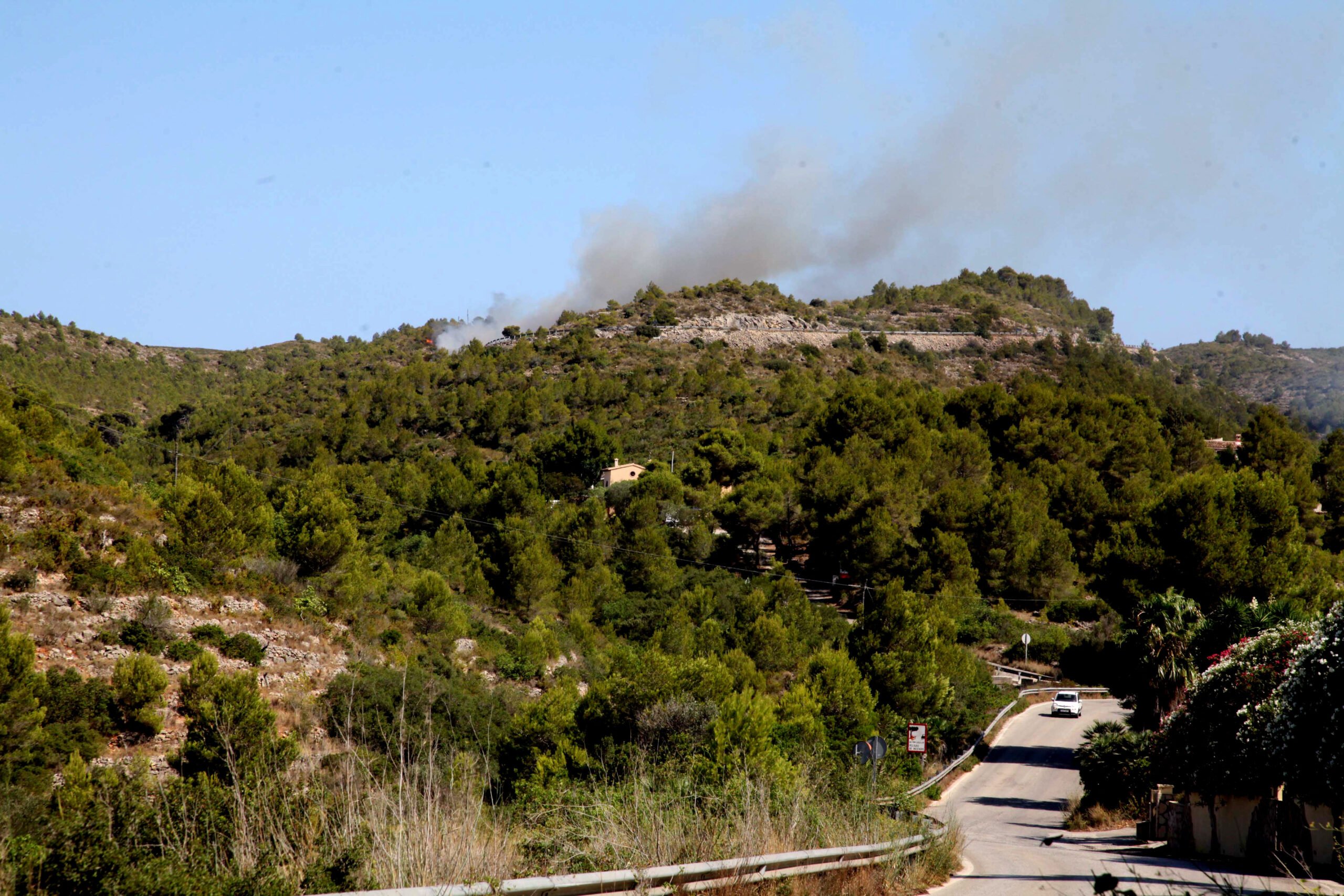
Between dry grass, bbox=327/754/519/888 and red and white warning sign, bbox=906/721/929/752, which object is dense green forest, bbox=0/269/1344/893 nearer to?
dry grass, bbox=327/754/519/888

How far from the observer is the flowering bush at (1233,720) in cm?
1564

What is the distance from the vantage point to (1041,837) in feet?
68.5

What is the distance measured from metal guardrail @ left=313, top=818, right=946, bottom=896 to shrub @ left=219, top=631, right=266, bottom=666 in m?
26.6

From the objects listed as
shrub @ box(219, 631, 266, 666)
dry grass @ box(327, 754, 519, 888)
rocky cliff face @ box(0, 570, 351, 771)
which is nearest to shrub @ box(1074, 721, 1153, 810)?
rocky cliff face @ box(0, 570, 351, 771)

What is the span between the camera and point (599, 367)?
323ft

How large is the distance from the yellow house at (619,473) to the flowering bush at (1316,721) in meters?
56.2

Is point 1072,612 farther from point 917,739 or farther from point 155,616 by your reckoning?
point 155,616

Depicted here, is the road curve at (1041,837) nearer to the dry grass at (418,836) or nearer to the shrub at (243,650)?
the dry grass at (418,836)

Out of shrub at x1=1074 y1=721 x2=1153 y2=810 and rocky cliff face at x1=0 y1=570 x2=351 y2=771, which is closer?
shrub at x1=1074 y1=721 x2=1153 y2=810

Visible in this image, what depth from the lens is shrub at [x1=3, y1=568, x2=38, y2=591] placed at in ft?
98.2

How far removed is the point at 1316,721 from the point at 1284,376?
6888 inches

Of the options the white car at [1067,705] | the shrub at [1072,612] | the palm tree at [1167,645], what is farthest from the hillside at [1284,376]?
the palm tree at [1167,645]

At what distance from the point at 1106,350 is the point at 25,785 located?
134 meters

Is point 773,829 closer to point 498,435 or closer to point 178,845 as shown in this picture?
point 178,845
